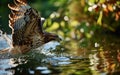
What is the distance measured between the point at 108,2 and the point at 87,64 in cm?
237

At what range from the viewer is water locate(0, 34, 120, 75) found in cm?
347

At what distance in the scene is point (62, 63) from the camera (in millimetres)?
3879

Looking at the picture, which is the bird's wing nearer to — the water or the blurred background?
the water

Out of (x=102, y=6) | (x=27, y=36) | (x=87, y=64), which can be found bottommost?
(x=87, y=64)

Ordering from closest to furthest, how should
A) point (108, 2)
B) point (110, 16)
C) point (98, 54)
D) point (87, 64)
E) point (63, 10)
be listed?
1. point (87, 64)
2. point (98, 54)
3. point (108, 2)
4. point (110, 16)
5. point (63, 10)

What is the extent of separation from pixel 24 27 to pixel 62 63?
67 cm

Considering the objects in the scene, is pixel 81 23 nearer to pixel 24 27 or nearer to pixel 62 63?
pixel 24 27

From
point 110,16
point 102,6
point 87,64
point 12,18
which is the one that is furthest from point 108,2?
point 87,64

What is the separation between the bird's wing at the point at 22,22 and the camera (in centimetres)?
430

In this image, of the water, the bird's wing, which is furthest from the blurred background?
the bird's wing

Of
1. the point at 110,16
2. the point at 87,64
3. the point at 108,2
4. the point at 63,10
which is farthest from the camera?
the point at 63,10

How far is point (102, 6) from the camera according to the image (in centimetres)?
608

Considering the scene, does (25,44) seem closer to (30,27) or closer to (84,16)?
(30,27)

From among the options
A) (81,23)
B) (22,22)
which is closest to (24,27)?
(22,22)
